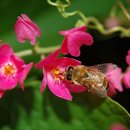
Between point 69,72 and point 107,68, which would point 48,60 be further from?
point 107,68

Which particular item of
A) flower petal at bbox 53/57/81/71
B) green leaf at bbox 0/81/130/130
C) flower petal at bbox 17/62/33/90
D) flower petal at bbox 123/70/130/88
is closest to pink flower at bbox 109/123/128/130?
green leaf at bbox 0/81/130/130

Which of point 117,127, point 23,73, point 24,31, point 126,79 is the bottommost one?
point 117,127

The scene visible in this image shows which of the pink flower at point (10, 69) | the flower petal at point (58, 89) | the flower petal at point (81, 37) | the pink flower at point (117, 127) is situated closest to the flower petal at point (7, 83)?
the pink flower at point (10, 69)

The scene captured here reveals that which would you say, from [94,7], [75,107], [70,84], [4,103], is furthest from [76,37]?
[94,7]

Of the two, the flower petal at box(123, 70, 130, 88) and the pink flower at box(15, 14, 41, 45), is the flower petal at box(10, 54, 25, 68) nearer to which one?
the pink flower at box(15, 14, 41, 45)

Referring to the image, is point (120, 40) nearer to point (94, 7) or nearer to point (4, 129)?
point (94, 7)

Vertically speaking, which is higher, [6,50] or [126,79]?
[6,50]

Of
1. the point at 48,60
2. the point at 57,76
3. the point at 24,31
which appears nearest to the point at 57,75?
the point at 57,76
